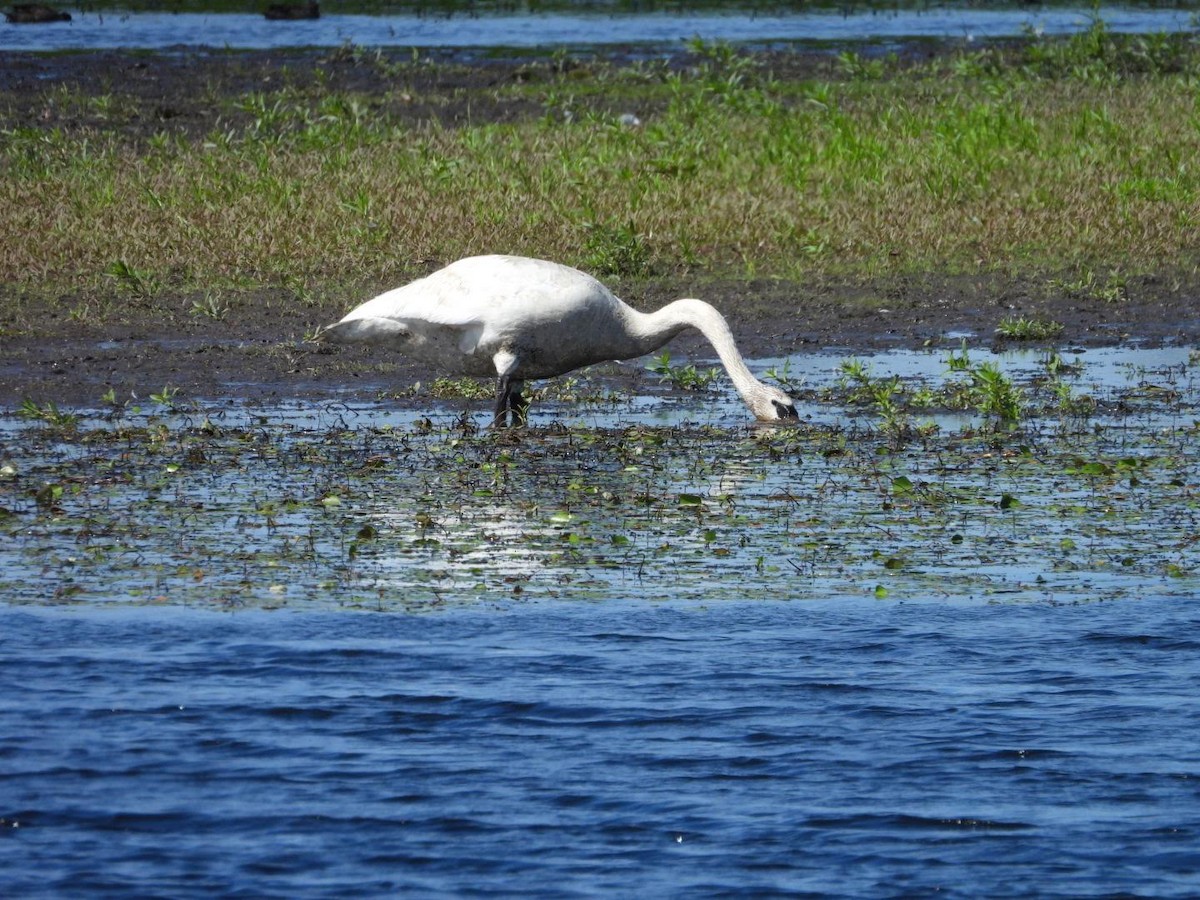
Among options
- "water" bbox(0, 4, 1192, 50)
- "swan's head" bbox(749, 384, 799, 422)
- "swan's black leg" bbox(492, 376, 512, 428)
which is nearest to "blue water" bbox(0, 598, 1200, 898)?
"swan's head" bbox(749, 384, 799, 422)

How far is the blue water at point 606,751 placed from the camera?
5.18m

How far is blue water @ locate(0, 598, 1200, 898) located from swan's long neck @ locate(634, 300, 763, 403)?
317 centimetres

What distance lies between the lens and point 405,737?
6000 millimetres

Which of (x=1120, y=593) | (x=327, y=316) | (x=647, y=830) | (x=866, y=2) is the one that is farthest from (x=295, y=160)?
(x=866, y=2)

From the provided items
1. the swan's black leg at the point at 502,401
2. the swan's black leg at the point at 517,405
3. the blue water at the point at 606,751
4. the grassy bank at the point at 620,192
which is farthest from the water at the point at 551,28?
the blue water at the point at 606,751

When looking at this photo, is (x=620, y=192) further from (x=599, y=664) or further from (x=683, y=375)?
(x=599, y=664)

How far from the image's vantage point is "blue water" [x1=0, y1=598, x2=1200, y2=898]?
518 centimetres

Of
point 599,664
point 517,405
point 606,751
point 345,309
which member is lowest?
point 606,751

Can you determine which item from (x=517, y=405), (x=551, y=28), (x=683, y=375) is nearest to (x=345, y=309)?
(x=683, y=375)

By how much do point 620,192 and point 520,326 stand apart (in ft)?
18.2

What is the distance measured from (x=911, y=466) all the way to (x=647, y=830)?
412cm

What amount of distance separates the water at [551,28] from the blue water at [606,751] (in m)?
20.7

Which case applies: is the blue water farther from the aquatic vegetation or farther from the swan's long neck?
the swan's long neck

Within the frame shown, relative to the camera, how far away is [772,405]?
9.86m
